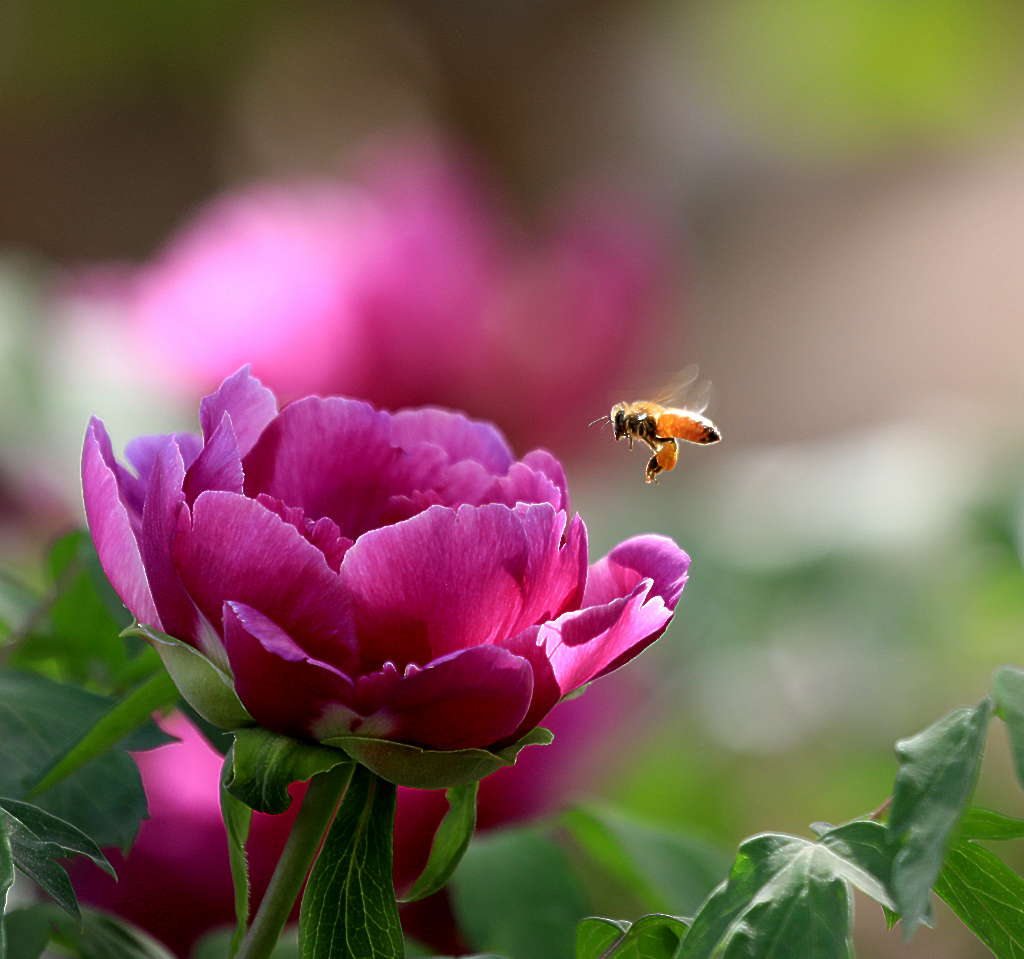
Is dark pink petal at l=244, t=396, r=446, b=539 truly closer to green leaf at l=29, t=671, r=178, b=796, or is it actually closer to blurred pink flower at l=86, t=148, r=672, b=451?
green leaf at l=29, t=671, r=178, b=796

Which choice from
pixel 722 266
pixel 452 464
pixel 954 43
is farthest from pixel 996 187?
pixel 452 464

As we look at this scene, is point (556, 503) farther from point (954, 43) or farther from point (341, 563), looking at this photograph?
point (954, 43)

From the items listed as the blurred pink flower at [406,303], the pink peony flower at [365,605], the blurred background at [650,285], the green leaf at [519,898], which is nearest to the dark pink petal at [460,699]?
the pink peony flower at [365,605]

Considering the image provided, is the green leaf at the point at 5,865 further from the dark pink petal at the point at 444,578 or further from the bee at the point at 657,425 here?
the bee at the point at 657,425

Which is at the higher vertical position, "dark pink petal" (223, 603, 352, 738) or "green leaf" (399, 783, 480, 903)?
"dark pink petal" (223, 603, 352, 738)

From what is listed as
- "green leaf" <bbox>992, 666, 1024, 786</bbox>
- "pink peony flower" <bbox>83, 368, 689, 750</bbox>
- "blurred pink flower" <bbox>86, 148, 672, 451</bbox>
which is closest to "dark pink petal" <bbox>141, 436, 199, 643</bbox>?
"pink peony flower" <bbox>83, 368, 689, 750</bbox>

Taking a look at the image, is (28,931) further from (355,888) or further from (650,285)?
(650,285)

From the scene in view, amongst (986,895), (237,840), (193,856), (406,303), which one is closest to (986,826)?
(986,895)
